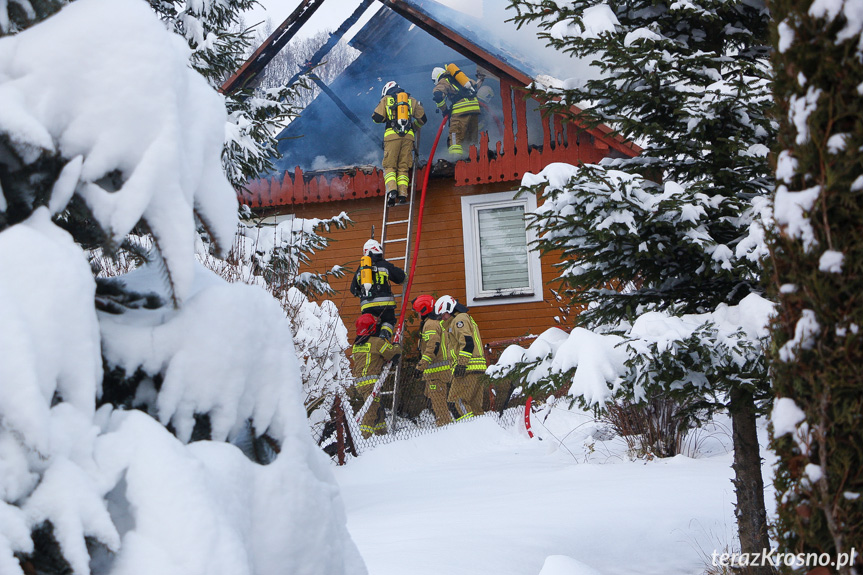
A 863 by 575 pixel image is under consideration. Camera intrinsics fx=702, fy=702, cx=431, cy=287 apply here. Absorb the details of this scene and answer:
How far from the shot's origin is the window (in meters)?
11.7

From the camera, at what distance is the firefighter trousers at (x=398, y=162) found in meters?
11.5

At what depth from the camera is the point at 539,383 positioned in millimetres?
3199

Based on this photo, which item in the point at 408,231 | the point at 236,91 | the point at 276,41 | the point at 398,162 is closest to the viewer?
the point at 236,91

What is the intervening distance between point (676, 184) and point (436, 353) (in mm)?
6709

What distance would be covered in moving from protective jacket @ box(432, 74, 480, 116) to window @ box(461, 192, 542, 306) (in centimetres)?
144

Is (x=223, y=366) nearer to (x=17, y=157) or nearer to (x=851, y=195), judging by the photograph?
(x=17, y=157)

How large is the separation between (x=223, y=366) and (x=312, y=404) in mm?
5979

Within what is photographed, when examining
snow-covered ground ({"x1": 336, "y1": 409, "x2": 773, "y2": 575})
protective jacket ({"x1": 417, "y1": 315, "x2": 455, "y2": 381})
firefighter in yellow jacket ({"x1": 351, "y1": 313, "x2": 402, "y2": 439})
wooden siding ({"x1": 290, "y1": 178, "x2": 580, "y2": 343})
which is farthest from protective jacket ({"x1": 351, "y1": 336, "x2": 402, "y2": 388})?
snow-covered ground ({"x1": 336, "y1": 409, "x2": 773, "y2": 575})

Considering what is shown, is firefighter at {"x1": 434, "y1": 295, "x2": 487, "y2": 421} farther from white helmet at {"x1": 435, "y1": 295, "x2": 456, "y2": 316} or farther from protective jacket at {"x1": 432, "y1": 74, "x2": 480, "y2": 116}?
protective jacket at {"x1": 432, "y1": 74, "x2": 480, "y2": 116}

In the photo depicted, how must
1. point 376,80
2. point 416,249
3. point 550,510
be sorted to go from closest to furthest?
point 550,510
point 416,249
point 376,80

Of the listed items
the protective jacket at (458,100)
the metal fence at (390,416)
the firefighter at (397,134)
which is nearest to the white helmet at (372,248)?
the firefighter at (397,134)

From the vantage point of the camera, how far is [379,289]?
33.2 ft

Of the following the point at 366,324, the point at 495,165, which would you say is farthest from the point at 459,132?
the point at 366,324

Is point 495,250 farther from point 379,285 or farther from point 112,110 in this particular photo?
point 112,110
